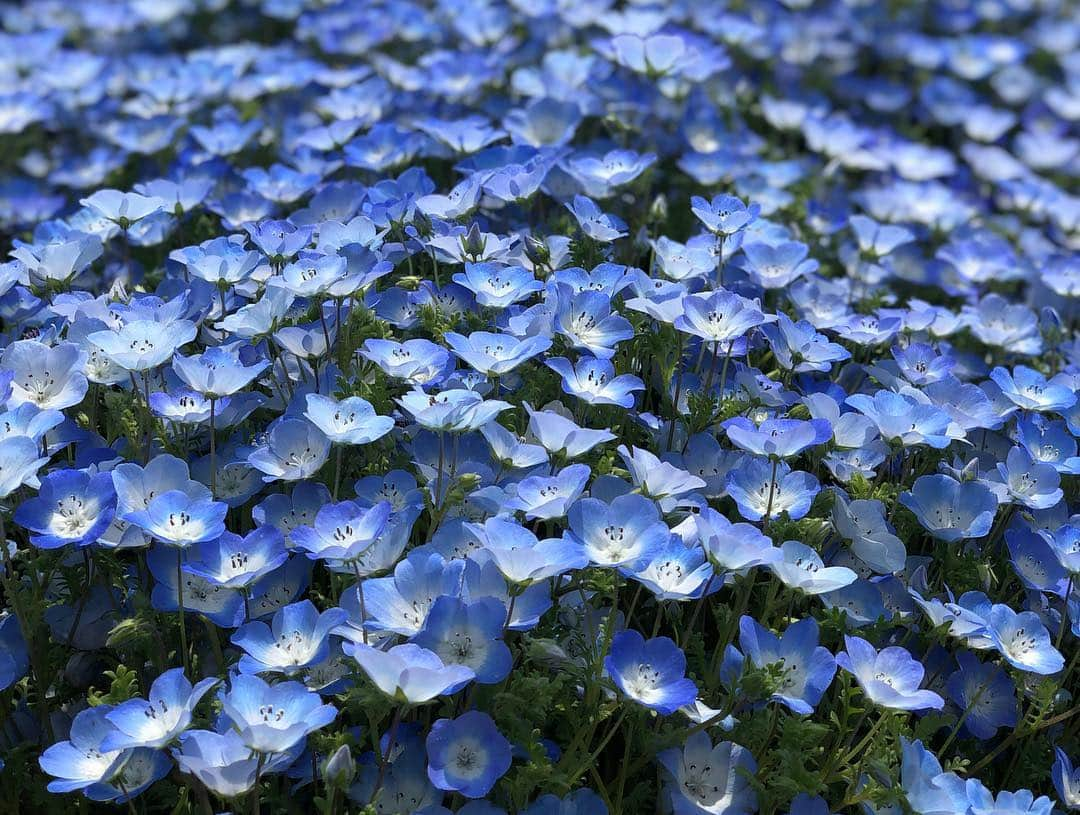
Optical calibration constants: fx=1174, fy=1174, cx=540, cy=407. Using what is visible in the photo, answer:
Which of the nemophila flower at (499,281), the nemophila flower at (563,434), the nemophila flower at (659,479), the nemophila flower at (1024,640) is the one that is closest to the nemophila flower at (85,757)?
the nemophila flower at (563,434)

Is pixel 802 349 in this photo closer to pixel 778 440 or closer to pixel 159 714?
pixel 778 440

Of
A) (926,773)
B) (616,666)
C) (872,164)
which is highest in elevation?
(616,666)

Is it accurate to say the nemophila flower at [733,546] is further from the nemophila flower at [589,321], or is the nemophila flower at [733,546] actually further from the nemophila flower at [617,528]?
the nemophila flower at [589,321]

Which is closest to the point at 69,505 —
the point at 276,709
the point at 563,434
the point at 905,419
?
the point at 276,709

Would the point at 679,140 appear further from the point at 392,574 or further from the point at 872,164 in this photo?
the point at 392,574

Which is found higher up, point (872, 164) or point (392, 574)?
point (392, 574)

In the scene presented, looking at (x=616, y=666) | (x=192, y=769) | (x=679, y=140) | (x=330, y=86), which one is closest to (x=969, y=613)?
(x=616, y=666)

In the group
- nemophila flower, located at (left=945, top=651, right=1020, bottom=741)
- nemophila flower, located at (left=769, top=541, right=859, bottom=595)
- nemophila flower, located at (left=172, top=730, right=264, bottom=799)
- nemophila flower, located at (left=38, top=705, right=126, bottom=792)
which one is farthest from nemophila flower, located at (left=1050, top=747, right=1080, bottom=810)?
nemophila flower, located at (left=38, top=705, right=126, bottom=792)
